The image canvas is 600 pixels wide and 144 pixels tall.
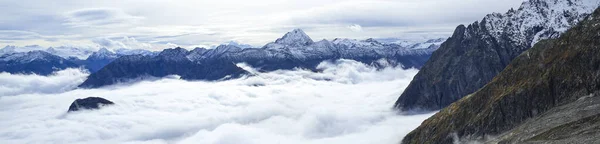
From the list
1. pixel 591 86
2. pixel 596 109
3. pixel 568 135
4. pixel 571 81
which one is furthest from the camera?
pixel 571 81

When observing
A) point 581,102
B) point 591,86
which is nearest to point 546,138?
point 581,102

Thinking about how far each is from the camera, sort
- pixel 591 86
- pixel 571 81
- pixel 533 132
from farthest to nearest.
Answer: pixel 571 81
pixel 591 86
pixel 533 132

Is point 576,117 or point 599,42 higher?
point 599,42

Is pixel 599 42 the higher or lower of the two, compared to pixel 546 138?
higher

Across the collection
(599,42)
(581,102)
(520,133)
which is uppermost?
(599,42)

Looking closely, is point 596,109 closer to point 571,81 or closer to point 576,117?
point 576,117

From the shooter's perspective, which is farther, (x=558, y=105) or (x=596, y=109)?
(x=558, y=105)

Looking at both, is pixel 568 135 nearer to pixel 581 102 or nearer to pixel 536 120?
pixel 581 102

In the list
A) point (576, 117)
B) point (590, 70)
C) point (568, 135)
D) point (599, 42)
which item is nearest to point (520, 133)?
point (576, 117)

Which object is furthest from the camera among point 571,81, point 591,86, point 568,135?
point 571,81
